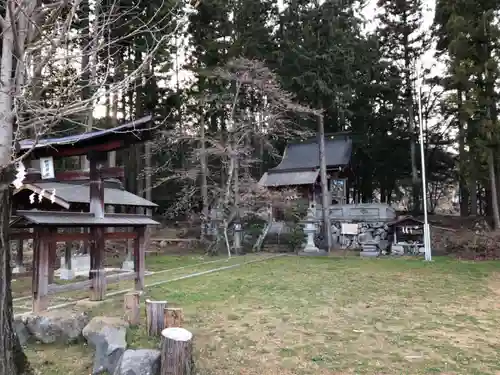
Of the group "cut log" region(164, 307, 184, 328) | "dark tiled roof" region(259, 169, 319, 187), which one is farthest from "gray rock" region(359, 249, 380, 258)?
"cut log" region(164, 307, 184, 328)

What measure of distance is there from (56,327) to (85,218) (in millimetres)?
2298

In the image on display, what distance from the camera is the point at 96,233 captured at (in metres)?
7.34

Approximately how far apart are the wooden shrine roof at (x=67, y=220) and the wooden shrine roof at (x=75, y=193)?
907 mm

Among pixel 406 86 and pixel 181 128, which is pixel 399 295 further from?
pixel 406 86

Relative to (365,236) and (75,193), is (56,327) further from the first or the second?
(365,236)

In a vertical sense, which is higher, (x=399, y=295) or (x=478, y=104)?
(x=478, y=104)

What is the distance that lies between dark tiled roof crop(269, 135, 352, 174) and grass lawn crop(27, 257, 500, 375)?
11.9m

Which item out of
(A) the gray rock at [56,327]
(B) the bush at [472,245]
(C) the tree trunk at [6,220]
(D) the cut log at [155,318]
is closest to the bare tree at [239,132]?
(B) the bush at [472,245]

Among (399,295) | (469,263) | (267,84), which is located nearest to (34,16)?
(399,295)

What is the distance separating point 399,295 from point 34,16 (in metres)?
7.70

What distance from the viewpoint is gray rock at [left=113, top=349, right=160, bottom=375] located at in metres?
3.67

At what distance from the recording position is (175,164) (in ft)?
80.0

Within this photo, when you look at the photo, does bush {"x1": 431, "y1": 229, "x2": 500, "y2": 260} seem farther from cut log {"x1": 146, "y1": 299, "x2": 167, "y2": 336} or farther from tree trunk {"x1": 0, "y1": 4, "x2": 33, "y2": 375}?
tree trunk {"x1": 0, "y1": 4, "x2": 33, "y2": 375}

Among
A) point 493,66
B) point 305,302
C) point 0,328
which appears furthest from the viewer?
point 493,66
